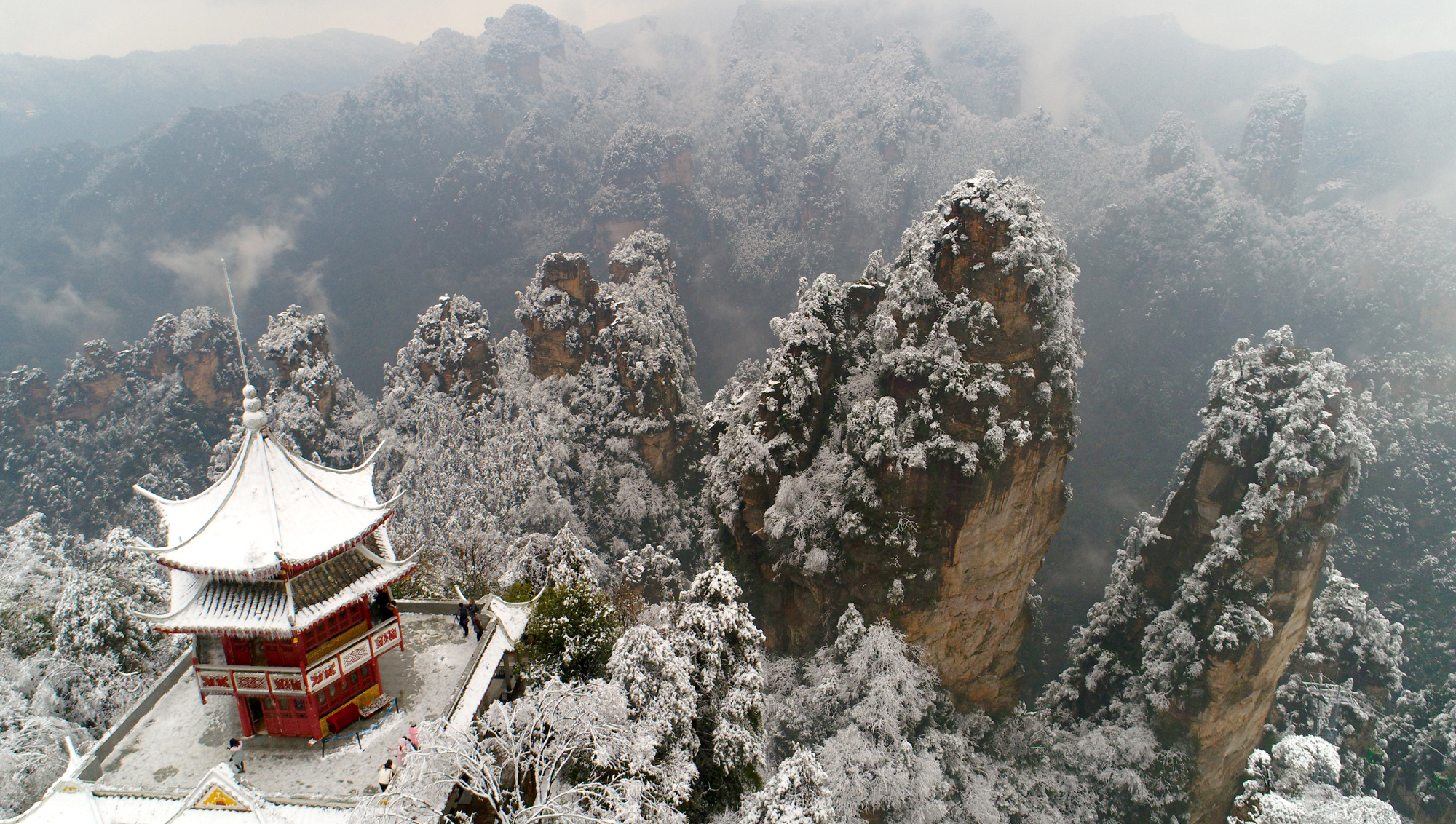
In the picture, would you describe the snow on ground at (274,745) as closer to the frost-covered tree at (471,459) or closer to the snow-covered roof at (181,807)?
the snow-covered roof at (181,807)

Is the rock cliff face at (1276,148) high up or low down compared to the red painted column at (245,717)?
up

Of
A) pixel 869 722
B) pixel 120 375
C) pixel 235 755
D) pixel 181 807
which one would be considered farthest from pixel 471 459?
pixel 120 375

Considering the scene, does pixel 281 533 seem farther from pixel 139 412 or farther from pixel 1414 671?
pixel 139 412

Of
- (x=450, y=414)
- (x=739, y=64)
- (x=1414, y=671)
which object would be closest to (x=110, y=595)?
(x=450, y=414)

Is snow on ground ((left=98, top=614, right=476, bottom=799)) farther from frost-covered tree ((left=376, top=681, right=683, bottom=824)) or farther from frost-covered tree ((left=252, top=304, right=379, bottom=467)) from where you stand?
frost-covered tree ((left=252, top=304, right=379, bottom=467))

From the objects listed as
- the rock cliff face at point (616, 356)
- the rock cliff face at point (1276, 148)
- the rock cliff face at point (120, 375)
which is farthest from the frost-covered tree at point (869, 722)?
the rock cliff face at point (1276, 148)

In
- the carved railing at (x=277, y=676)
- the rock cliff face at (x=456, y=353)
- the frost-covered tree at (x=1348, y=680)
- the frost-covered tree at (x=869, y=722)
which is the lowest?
the frost-covered tree at (x=1348, y=680)
